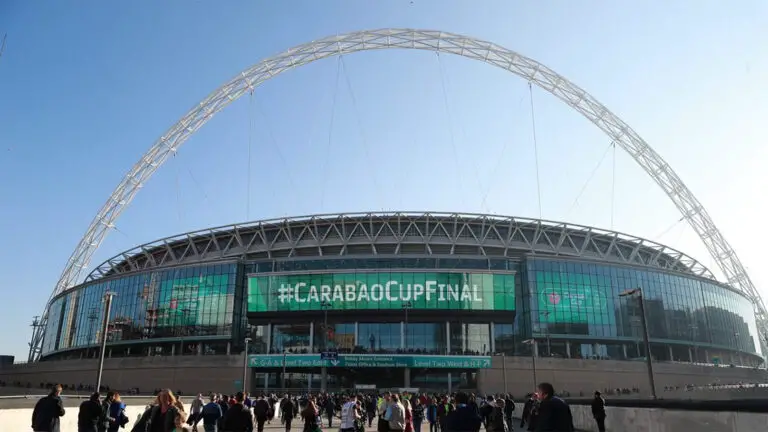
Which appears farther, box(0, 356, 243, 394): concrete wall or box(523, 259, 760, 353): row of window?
box(523, 259, 760, 353): row of window

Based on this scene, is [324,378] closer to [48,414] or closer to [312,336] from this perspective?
[312,336]

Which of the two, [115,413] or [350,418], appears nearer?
[115,413]

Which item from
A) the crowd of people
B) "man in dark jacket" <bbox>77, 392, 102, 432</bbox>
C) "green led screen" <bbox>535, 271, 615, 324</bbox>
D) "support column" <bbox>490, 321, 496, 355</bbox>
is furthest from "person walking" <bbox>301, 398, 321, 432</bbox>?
"green led screen" <bbox>535, 271, 615, 324</bbox>

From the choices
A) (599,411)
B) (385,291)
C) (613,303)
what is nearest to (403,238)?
(385,291)

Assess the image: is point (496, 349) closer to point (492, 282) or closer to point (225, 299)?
point (492, 282)

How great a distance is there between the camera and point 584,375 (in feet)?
225

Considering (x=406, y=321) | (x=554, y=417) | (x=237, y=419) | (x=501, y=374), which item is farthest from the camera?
(x=406, y=321)

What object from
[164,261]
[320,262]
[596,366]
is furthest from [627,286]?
[164,261]

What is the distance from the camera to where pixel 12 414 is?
16891 mm

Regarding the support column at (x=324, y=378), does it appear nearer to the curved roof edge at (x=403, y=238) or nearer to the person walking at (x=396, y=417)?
the curved roof edge at (x=403, y=238)

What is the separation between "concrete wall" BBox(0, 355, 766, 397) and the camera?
219 ft

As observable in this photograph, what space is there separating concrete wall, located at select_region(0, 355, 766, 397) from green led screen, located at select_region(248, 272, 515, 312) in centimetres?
841

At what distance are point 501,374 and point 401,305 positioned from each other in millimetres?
14307

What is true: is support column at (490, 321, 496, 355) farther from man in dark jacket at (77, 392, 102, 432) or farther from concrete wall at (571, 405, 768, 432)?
man in dark jacket at (77, 392, 102, 432)
